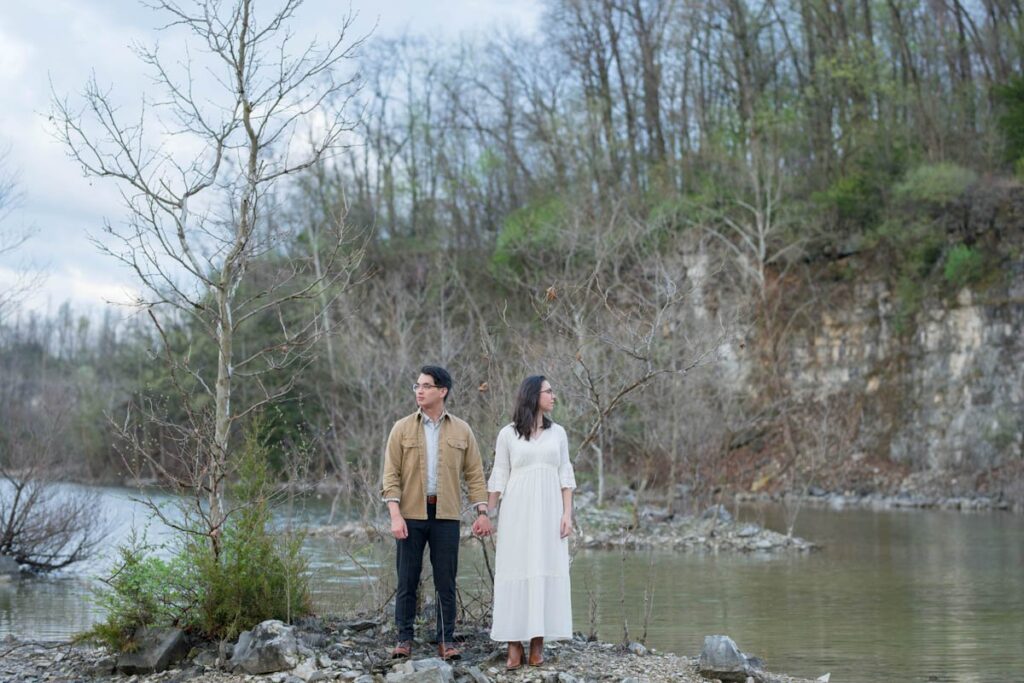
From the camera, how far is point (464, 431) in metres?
7.46

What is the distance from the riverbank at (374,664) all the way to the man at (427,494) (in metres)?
0.30

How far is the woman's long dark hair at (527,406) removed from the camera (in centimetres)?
719

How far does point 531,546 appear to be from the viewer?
7168 millimetres

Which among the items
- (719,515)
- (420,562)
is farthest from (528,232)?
(420,562)

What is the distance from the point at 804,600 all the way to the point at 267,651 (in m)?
7.87

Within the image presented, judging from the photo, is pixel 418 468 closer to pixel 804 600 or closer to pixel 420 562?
pixel 420 562

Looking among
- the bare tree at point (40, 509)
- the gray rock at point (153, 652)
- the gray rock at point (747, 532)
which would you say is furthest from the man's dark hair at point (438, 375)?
the gray rock at point (747, 532)

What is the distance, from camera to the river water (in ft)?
31.6

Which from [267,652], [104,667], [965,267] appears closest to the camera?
[267,652]

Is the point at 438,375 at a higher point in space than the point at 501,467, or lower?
higher

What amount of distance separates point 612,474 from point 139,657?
20.7 meters

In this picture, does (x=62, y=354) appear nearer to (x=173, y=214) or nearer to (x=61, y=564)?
(x=61, y=564)

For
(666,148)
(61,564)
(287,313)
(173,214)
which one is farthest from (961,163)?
(173,214)

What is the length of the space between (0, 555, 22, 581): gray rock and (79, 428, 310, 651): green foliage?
27.1ft
